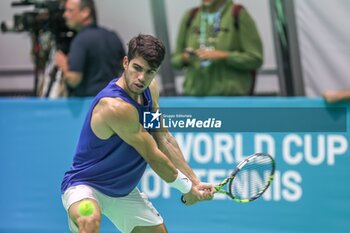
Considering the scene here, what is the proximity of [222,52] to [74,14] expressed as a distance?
1.48m

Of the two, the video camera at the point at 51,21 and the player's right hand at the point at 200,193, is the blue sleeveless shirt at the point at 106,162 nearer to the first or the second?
the player's right hand at the point at 200,193

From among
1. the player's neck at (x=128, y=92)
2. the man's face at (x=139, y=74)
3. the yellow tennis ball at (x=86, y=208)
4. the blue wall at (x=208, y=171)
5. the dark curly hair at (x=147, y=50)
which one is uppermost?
the dark curly hair at (x=147, y=50)

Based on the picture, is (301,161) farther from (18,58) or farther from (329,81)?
(18,58)

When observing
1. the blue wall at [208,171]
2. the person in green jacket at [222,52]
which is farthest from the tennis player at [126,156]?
the person in green jacket at [222,52]

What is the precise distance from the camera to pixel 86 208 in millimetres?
6000

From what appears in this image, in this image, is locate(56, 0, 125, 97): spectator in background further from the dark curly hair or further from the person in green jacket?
the dark curly hair

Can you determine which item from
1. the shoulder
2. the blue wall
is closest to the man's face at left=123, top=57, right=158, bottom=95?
the shoulder

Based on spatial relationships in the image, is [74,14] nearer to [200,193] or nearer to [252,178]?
[252,178]

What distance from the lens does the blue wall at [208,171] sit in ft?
26.5

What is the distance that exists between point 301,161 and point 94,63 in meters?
2.16

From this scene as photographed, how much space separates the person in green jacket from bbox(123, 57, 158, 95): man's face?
2.63 metres

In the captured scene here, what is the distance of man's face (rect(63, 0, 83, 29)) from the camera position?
882 cm

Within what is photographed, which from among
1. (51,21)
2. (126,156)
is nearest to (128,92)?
(126,156)

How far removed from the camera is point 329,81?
9125 millimetres
